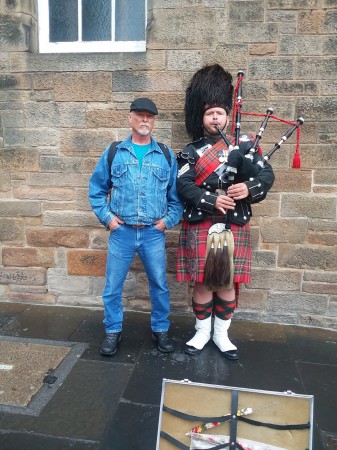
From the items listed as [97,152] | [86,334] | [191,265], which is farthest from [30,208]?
[191,265]

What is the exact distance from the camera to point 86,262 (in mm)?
3670

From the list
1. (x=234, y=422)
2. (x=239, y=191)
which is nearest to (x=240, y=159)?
(x=239, y=191)

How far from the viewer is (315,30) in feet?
10.2

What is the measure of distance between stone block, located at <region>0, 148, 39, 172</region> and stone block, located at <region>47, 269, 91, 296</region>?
98cm

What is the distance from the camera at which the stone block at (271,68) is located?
10.4 feet

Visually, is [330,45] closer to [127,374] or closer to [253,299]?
[253,299]

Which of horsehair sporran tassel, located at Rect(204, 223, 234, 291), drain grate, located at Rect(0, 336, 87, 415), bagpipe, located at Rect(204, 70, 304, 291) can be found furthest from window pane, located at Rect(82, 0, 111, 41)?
drain grate, located at Rect(0, 336, 87, 415)

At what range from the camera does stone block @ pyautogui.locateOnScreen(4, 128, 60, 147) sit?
3.52m

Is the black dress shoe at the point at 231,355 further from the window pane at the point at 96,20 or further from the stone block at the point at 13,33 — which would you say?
the stone block at the point at 13,33

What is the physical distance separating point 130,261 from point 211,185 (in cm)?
80

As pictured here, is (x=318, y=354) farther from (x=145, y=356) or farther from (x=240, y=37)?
(x=240, y=37)

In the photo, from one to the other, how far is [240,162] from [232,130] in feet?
2.51

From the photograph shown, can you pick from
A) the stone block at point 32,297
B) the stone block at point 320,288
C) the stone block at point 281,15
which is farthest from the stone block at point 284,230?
the stone block at point 32,297

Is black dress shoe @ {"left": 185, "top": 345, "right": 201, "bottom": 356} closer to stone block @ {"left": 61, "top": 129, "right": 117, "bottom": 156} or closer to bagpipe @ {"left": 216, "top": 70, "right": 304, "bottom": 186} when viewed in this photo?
bagpipe @ {"left": 216, "top": 70, "right": 304, "bottom": 186}
